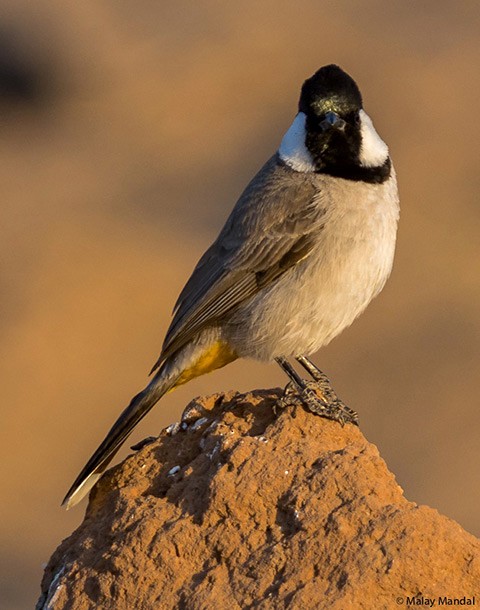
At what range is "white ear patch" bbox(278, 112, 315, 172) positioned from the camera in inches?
279

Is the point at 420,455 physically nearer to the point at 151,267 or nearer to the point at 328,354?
the point at 328,354

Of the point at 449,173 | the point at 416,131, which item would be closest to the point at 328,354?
the point at 449,173

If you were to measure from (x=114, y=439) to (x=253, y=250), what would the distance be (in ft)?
4.05

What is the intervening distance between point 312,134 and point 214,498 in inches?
96.1

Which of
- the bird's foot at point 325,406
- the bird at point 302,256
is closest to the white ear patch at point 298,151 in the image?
the bird at point 302,256

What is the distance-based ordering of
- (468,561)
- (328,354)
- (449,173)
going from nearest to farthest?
1. (468,561)
2. (328,354)
3. (449,173)

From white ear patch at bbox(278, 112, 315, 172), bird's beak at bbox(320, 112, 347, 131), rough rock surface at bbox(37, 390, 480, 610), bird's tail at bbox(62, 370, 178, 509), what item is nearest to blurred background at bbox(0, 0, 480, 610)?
bird's tail at bbox(62, 370, 178, 509)

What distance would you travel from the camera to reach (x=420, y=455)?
13156 mm

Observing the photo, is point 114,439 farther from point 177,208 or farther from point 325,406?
point 177,208

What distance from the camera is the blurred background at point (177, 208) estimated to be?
1326cm

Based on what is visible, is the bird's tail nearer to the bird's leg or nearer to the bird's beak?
the bird's leg

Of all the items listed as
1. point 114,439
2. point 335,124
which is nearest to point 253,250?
point 335,124

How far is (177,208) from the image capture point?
62.1ft

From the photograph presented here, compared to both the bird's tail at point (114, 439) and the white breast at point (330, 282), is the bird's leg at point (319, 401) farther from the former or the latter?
the bird's tail at point (114, 439)
